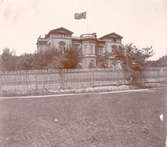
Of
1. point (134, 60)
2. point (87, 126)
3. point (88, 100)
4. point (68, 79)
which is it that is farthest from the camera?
point (68, 79)

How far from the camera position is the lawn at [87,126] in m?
1.11

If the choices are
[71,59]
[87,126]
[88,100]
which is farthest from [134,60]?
[87,126]

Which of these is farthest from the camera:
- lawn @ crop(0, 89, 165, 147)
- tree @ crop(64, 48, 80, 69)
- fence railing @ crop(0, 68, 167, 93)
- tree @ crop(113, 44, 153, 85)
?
tree @ crop(64, 48, 80, 69)

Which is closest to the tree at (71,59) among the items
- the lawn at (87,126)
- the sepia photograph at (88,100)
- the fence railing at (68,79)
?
the fence railing at (68,79)

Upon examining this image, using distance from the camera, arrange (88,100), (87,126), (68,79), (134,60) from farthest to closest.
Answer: (68,79), (134,60), (88,100), (87,126)

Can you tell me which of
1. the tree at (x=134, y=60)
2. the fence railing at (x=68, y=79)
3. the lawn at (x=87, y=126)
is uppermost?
the tree at (x=134, y=60)

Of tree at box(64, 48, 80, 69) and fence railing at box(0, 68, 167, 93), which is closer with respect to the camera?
fence railing at box(0, 68, 167, 93)

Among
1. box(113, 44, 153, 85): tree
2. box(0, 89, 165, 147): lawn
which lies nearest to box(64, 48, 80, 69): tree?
box(113, 44, 153, 85): tree

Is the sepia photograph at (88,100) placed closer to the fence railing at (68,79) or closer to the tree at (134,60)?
the tree at (134,60)

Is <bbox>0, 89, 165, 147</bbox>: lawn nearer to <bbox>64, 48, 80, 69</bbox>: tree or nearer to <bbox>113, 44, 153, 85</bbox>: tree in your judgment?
<bbox>113, 44, 153, 85</bbox>: tree

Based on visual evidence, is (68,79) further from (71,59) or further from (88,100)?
(88,100)

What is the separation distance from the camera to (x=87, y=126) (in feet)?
4.29

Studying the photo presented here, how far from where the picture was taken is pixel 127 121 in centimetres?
133

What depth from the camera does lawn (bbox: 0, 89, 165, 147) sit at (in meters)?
1.11
